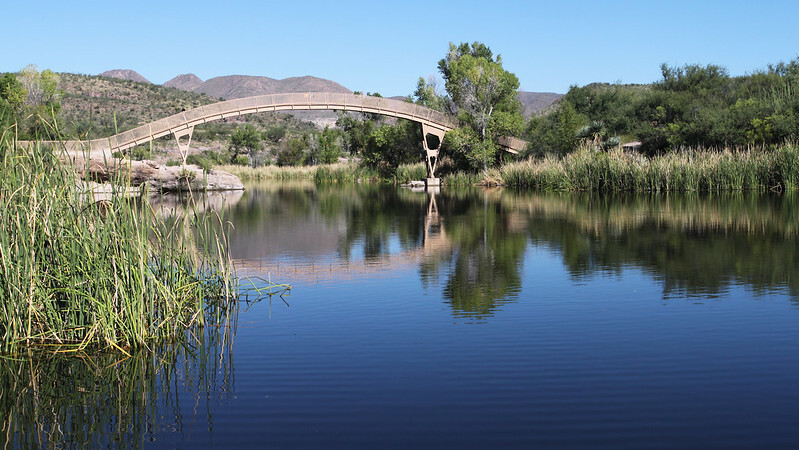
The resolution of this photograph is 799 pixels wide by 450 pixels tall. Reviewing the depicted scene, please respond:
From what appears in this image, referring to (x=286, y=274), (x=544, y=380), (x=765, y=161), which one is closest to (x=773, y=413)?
(x=544, y=380)

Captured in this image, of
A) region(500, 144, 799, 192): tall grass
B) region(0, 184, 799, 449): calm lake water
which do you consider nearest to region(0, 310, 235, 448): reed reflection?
region(0, 184, 799, 449): calm lake water

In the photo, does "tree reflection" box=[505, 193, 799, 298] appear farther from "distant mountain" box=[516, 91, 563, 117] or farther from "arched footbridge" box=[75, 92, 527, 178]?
"distant mountain" box=[516, 91, 563, 117]

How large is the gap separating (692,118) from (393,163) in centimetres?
2296

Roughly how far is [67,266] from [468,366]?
3.76 m

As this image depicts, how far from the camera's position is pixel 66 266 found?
6.93 meters

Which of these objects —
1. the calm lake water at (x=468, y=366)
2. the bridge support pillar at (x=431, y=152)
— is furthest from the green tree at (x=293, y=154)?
the calm lake water at (x=468, y=366)

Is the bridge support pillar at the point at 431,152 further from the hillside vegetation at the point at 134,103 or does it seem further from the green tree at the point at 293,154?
the hillside vegetation at the point at 134,103

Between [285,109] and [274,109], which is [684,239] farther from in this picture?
[285,109]

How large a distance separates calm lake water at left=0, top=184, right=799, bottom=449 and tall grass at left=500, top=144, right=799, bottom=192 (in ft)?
60.1

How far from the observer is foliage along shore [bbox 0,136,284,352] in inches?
263

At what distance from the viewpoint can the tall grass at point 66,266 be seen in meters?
6.68

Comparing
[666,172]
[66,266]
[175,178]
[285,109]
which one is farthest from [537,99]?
[66,266]

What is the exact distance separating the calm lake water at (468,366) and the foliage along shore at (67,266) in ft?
1.24

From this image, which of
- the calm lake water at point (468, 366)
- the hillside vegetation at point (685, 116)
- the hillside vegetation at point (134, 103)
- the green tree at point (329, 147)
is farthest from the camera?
the hillside vegetation at point (134, 103)
